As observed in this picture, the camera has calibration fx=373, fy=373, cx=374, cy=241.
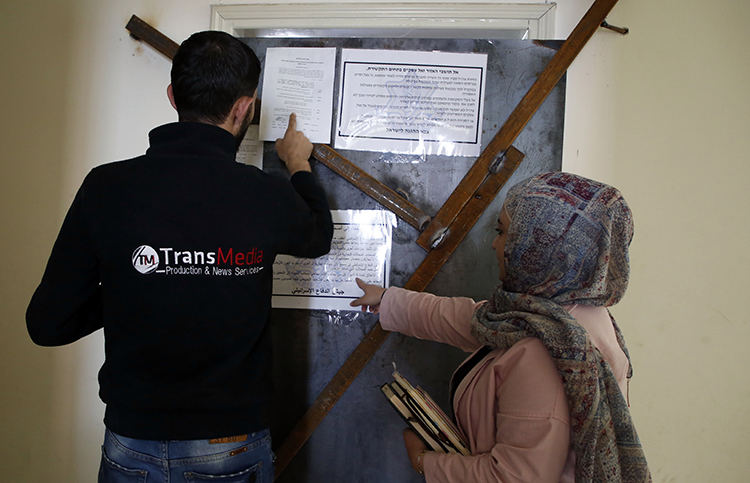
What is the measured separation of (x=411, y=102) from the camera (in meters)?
1.28

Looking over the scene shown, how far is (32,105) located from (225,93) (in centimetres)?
114

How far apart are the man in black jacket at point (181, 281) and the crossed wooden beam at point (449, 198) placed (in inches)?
18.1

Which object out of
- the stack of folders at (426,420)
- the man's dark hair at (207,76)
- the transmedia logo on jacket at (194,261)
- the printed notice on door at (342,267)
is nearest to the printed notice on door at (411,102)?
the printed notice on door at (342,267)

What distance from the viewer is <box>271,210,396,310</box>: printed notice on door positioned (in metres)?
1.28

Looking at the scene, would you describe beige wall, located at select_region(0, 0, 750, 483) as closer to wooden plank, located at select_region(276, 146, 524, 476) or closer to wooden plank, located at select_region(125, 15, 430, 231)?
wooden plank, located at select_region(125, 15, 430, 231)

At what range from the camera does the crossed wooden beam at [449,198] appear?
1.21m

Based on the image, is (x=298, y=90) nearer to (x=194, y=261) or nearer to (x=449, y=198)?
(x=449, y=198)

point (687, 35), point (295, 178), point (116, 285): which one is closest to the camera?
point (116, 285)

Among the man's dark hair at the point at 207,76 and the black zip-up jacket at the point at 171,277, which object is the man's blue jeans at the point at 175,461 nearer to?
the black zip-up jacket at the point at 171,277

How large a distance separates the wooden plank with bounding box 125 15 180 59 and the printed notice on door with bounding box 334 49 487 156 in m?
0.59

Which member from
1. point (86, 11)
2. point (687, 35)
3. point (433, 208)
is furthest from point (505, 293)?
point (86, 11)

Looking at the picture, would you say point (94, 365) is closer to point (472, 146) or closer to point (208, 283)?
point (208, 283)

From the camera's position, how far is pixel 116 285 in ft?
2.38

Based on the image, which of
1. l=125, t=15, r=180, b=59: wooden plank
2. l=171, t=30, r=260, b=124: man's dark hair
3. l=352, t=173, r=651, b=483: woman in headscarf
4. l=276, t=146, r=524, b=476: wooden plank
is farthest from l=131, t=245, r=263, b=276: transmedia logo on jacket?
l=125, t=15, r=180, b=59: wooden plank
